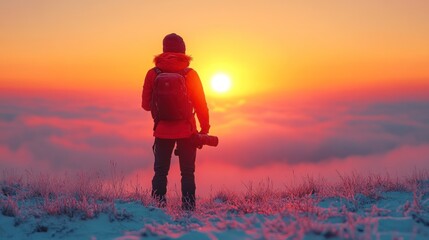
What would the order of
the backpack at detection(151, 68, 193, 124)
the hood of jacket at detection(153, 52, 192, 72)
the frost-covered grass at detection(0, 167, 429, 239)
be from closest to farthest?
1. the frost-covered grass at detection(0, 167, 429, 239)
2. the backpack at detection(151, 68, 193, 124)
3. the hood of jacket at detection(153, 52, 192, 72)

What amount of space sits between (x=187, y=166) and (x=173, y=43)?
1.80m

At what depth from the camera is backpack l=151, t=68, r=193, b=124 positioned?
A: 5.96 m

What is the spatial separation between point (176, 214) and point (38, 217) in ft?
5.26

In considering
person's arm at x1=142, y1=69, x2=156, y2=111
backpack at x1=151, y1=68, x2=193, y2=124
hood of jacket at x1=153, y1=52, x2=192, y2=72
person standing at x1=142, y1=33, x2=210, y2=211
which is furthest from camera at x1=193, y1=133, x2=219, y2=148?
hood of jacket at x1=153, y1=52, x2=192, y2=72

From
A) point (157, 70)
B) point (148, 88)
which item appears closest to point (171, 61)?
point (157, 70)

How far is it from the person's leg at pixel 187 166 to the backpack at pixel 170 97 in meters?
0.44

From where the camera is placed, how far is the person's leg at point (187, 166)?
627 cm

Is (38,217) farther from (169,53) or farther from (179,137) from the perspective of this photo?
(169,53)

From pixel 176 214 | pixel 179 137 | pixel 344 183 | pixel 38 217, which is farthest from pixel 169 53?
pixel 344 183

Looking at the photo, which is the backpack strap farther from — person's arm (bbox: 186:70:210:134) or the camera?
the camera

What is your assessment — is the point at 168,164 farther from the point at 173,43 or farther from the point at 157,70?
the point at 173,43

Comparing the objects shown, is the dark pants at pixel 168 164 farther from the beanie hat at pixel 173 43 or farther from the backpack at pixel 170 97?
the beanie hat at pixel 173 43

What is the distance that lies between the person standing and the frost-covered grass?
14.6 inches

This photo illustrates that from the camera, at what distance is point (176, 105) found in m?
6.01
